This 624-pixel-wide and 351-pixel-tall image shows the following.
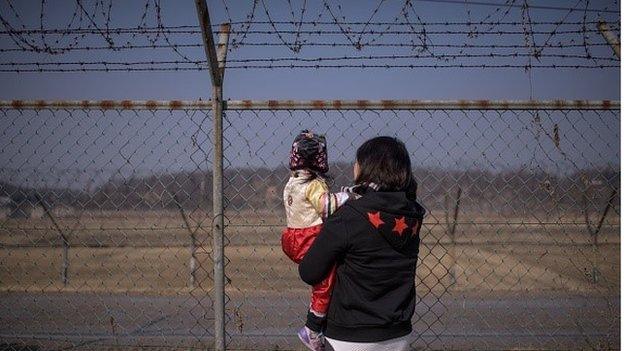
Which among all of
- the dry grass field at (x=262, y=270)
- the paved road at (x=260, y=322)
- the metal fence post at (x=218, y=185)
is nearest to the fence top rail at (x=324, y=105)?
the metal fence post at (x=218, y=185)

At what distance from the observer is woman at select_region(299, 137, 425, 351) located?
189cm

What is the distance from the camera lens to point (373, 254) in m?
1.92

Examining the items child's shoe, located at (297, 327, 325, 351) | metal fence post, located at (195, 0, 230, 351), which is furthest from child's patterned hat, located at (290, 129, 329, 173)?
child's shoe, located at (297, 327, 325, 351)

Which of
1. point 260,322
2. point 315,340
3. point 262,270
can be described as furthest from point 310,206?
point 262,270

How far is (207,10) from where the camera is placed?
2518mm

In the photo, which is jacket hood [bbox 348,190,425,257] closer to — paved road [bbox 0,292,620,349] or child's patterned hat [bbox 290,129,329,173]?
child's patterned hat [bbox 290,129,329,173]

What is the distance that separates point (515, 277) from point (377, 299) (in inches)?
456

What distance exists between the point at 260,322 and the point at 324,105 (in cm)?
504

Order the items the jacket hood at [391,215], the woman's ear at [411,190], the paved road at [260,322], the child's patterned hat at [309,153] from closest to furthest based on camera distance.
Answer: the jacket hood at [391,215], the woman's ear at [411,190], the child's patterned hat at [309,153], the paved road at [260,322]

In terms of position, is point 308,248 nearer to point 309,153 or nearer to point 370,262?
point 370,262

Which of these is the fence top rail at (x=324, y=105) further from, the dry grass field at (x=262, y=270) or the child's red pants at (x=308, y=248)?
the dry grass field at (x=262, y=270)

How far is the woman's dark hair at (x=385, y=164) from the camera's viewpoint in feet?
6.46

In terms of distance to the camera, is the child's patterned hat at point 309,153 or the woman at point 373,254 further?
the child's patterned hat at point 309,153

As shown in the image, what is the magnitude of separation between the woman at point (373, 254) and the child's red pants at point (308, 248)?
0.06 meters
